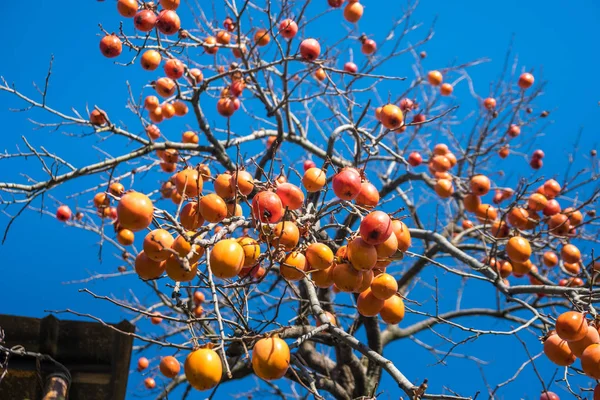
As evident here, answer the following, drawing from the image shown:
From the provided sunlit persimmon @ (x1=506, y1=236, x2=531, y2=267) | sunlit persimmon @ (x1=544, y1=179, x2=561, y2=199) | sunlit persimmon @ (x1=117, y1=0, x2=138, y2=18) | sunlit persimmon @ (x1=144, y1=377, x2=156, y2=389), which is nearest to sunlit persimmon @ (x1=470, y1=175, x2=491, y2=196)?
sunlit persimmon @ (x1=544, y1=179, x2=561, y2=199)

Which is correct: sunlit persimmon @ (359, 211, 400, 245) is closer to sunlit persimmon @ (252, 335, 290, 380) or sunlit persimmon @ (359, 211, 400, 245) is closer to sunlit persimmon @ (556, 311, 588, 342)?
sunlit persimmon @ (252, 335, 290, 380)

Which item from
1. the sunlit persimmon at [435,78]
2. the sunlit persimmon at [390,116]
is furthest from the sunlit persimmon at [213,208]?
the sunlit persimmon at [435,78]

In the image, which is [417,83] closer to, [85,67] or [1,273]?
[85,67]

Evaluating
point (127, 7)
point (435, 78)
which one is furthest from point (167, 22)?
point (435, 78)

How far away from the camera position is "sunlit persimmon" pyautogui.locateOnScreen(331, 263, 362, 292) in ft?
7.02

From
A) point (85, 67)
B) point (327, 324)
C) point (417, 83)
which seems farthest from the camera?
point (85, 67)

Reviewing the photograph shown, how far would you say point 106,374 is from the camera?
2918mm

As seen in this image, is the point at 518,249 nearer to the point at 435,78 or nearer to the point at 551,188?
the point at 551,188

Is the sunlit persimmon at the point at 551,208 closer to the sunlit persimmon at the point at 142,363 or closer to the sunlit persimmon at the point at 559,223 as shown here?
the sunlit persimmon at the point at 559,223

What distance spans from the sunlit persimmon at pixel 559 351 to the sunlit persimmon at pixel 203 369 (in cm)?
154

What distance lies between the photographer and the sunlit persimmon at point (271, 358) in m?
1.97

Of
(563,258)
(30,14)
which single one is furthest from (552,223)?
(30,14)

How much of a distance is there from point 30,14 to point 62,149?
6.01m

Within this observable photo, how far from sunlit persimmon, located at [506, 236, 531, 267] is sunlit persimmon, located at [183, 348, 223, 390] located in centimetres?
219
